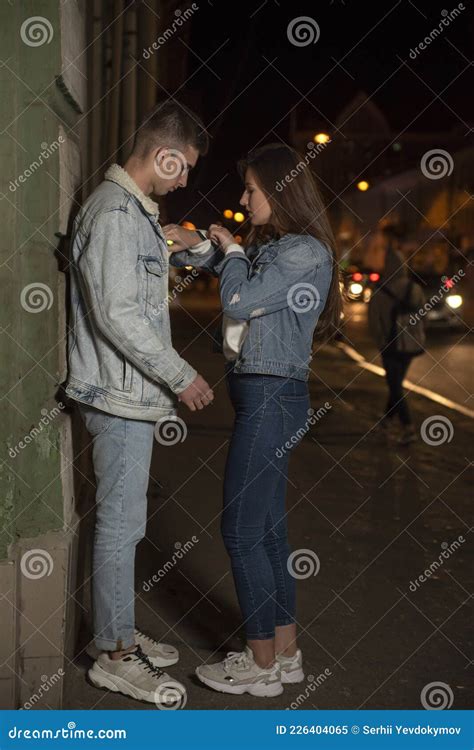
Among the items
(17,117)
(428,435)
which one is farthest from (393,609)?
(428,435)

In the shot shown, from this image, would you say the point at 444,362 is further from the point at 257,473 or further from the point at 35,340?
the point at 35,340

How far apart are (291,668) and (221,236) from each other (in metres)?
1.80

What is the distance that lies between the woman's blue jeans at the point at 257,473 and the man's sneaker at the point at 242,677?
0.12 metres

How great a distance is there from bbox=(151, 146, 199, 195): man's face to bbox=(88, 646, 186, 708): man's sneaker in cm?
184

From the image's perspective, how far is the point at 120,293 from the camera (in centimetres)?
371

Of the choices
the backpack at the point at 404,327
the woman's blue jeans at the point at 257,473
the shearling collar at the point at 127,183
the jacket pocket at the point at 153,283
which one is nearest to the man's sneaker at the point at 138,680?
the woman's blue jeans at the point at 257,473

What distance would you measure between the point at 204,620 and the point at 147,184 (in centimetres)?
221

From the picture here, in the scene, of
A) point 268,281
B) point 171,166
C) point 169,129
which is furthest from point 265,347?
point 169,129

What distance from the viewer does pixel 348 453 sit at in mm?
9727

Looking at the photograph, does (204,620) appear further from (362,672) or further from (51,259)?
(51,259)

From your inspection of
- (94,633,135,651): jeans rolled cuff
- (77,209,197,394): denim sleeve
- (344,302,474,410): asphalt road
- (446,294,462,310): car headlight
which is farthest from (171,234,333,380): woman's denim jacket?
(446,294,462,310): car headlight

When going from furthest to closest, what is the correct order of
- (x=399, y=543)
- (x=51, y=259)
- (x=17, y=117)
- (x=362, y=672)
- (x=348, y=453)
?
(x=348, y=453)
(x=399, y=543)
(x=362, y=672)
(x=51, y=259)
(x=17, y=117)

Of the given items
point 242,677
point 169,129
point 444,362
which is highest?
point 444,362

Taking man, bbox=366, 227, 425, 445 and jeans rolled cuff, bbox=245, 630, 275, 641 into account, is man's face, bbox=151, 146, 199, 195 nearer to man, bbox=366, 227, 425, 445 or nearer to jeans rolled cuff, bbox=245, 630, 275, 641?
jeans rolled cuff, bbox=245, 630, 275, 641
